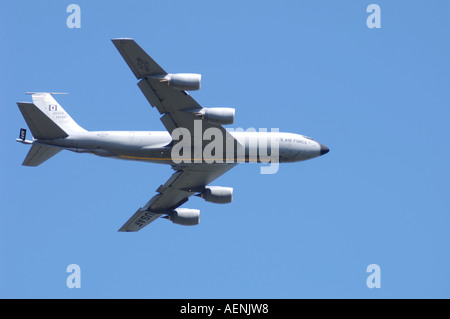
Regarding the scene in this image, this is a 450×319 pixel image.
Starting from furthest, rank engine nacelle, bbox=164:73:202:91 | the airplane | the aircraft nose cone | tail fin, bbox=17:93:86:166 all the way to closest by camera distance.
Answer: the aircraft nose cone → tail fin, bbox=17:93:86:166 → the airplane → engine nacelle, bbox=164:73:202:91

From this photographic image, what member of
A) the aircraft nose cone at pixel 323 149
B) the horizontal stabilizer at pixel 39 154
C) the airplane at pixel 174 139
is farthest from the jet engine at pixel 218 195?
the horizontal stabilizer at pixel 39 154

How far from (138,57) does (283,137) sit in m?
12.4

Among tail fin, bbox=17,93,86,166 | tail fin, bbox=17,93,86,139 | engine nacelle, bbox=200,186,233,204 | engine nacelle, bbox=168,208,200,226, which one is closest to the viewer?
tail fin, bbox=17,93,86,139

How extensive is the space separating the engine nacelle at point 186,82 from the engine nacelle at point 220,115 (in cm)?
254

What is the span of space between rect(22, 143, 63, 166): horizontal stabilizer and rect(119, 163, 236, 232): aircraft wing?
8425 mm

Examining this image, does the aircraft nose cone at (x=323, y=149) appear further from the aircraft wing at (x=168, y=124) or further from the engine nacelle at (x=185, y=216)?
the engine nacelle at (x=185, y=216)

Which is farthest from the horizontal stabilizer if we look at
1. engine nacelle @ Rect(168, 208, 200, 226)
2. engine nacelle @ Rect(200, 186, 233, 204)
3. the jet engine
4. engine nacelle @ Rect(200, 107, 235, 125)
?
engine nacelle @ Rect(200, 186, 233, 204)

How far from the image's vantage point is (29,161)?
62562mm

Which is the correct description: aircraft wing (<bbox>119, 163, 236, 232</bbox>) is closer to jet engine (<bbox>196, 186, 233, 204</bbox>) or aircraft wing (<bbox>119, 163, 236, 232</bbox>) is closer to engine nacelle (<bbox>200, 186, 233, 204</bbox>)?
jet engine (<bbox>196, 186, 233, 204</bbox>)

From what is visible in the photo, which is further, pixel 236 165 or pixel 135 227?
pixel 135 227

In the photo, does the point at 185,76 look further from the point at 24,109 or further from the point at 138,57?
the point at 24,109

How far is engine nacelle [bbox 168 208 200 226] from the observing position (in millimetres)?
67500

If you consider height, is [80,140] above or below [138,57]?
below

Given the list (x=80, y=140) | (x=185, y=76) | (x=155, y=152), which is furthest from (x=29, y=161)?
(x=185, y=76)
